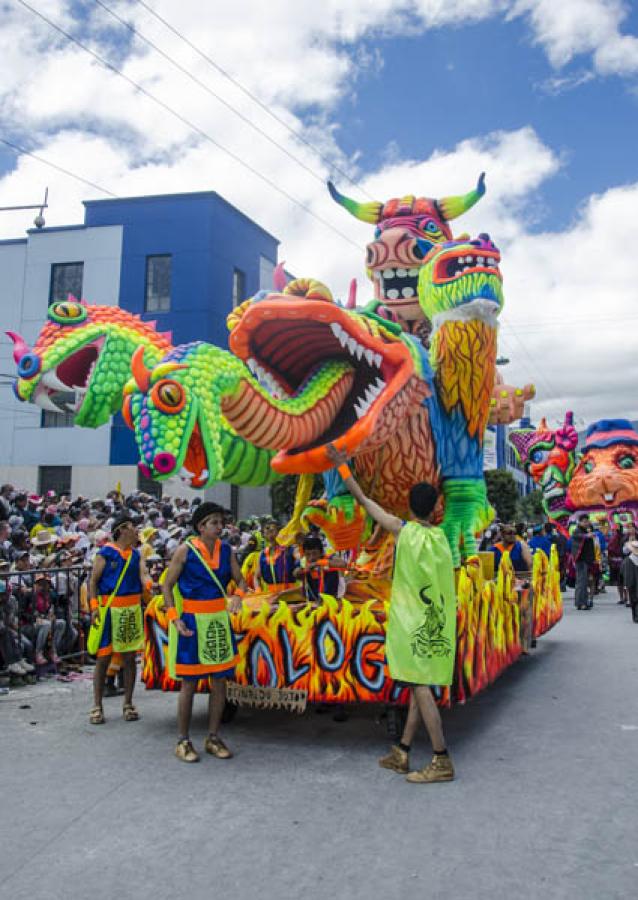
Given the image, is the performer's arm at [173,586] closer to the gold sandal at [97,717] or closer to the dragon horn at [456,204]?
the gold sandal at [97,717]

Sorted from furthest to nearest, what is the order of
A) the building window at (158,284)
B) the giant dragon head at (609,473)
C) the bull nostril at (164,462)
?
the building window at (158,284), the giant dragon head at (609,473), the bull nostril at (164,462)

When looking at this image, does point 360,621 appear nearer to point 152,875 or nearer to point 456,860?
point 456,860

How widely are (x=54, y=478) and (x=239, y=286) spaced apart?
7714 mm

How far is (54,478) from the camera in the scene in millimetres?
22094

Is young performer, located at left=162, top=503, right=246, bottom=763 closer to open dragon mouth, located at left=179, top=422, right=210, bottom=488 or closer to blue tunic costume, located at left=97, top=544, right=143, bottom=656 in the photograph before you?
open dragon mouth, located at left=179, top=422, right=210, bottom=488

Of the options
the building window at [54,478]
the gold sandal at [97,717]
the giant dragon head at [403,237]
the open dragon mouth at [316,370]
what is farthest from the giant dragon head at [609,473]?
the building window at [54,478]

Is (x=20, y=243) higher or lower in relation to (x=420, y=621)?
higher

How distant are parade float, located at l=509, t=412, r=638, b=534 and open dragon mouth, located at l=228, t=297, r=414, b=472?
34.2 feet

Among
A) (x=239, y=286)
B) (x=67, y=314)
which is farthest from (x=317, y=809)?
(x=239, y=286)

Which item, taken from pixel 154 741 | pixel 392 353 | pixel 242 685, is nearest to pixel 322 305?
pixel 392 353

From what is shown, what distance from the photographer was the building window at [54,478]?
867 inches

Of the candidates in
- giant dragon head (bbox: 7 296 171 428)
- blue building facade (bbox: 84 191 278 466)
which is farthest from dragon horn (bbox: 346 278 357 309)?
blue building facade (bbox: 84 191 278 466)

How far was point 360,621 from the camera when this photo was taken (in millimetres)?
4492

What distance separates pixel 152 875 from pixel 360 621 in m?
1.97
